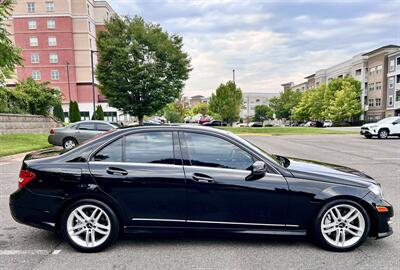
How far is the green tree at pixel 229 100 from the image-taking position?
122 feet

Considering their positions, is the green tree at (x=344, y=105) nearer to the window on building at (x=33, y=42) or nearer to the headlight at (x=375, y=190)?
the headlight at (x=375, y=190)

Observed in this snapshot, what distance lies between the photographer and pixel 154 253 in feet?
11.0

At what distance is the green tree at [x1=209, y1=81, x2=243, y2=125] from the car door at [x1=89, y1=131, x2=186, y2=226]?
3402cm

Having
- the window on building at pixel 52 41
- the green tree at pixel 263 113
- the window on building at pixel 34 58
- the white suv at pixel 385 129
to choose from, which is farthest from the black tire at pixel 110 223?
the green tree at pixel 263 113

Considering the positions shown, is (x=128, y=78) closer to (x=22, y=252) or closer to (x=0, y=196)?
(x=0, y=196)

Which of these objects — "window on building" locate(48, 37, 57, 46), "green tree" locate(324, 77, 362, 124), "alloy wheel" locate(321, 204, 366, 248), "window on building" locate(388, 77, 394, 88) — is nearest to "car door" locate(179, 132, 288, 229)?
"alloy wheel" locate(321, 204, 366, 248)

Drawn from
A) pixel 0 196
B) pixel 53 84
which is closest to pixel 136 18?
pixel 0 196

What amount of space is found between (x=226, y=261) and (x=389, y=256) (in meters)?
1.92

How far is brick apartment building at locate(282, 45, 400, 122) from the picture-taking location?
5017 centimetres

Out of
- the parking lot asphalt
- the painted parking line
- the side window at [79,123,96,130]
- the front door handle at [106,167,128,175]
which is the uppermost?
the side window at [79,123,96,130]

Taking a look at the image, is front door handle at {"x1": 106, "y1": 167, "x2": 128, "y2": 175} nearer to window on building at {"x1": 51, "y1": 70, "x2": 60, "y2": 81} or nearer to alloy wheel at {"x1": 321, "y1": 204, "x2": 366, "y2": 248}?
alloy wheel at {"x1": 321, "y1": 204, "x2": 366, "y2": 248}

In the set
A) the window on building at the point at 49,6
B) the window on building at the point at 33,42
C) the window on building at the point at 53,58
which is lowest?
the window on building at the point at 53,58

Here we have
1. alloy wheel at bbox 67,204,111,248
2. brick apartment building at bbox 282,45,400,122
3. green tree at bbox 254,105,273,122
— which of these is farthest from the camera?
green tree at bbox 254,105,273,122

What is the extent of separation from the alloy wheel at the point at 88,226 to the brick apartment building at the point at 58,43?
48.7m
